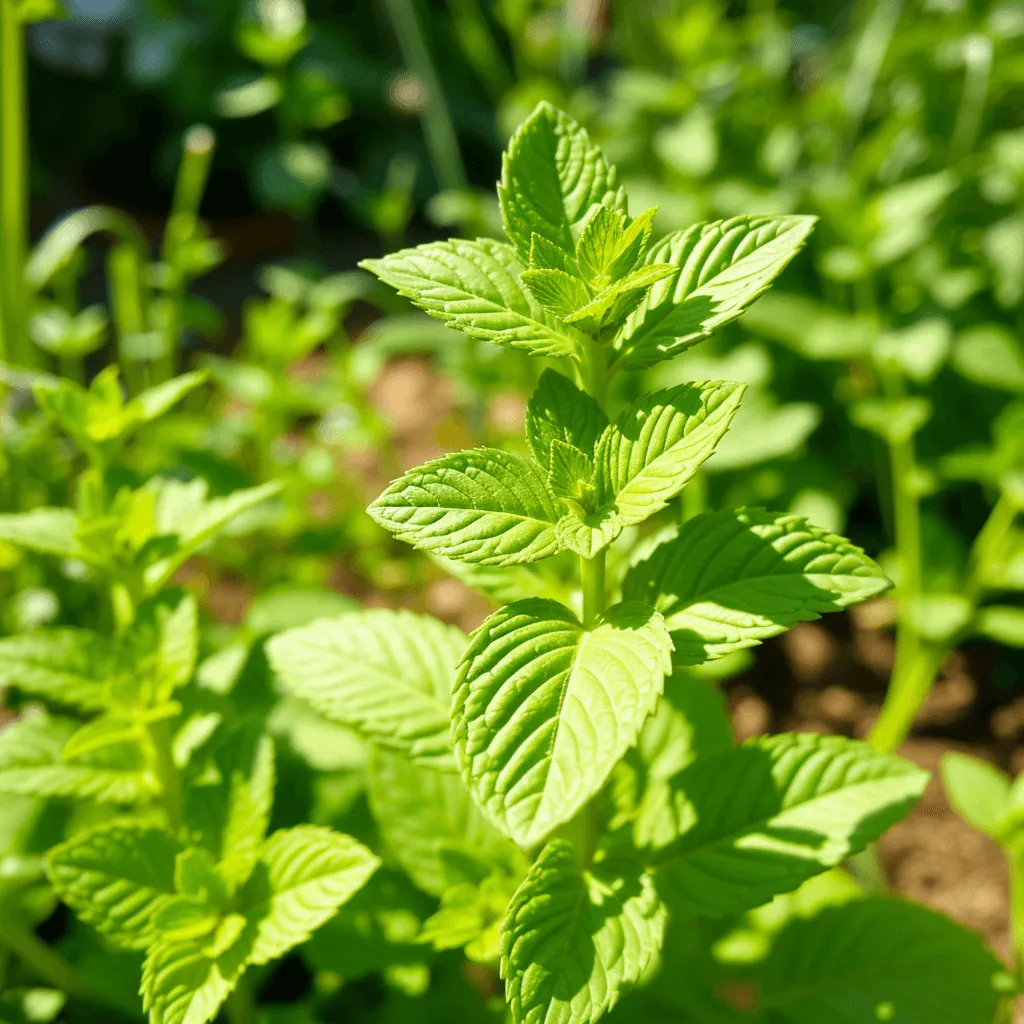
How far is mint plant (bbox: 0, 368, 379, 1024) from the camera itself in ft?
2.44

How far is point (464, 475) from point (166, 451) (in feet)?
3.79

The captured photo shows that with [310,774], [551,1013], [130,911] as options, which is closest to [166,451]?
[310,774]

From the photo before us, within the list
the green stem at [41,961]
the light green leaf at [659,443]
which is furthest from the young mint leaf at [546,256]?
the green stem at [41,961]

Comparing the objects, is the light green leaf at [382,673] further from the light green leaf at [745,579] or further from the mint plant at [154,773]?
the light green leaf at [745,579]

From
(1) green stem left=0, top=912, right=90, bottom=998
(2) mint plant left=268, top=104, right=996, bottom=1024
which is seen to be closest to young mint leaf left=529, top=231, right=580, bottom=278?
(2) mint plant left=268, top=104, right=996, bottom=1024

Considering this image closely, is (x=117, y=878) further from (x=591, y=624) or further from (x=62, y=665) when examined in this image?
(x=591, y=624)

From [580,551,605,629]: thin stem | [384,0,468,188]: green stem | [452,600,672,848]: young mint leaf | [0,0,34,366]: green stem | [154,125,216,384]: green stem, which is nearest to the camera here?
[452,600,672,848]: young mint leaf

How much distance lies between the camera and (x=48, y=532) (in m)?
0.90

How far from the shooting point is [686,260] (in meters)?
0.67

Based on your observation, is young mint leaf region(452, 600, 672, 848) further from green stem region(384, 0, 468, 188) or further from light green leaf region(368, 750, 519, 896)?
green stem region(384, 0, 468, 188)

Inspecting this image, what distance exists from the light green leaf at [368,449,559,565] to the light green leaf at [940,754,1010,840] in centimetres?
65

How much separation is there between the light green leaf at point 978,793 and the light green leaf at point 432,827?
1.62 ft

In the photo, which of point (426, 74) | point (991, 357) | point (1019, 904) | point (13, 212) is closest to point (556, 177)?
point (1019, 904)

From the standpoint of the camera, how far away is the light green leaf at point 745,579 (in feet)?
2.10
